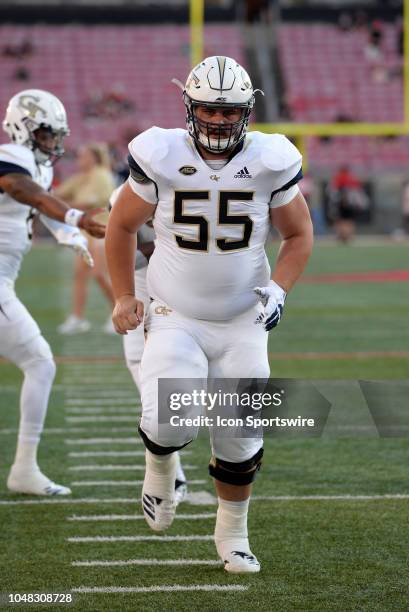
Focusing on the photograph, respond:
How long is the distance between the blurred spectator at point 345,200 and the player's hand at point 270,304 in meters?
20.3

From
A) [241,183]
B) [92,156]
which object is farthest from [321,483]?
[92,156]

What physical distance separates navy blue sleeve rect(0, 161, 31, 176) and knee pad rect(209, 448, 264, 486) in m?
1.61

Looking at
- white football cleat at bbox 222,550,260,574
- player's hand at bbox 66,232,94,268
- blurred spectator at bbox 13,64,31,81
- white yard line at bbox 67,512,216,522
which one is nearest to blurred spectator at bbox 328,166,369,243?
blurred spectator at bbox 13,64,31,81

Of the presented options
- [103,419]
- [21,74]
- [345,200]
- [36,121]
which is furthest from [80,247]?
[21,74]

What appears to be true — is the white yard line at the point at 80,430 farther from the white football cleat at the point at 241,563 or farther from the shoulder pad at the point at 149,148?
the shoulder pad at the point at 149,148

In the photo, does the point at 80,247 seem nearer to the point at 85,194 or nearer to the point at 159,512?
the point at 159,512

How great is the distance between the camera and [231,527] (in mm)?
3809

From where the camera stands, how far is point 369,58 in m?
28.8

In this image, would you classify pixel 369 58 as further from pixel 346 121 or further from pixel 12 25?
pixel 12 25

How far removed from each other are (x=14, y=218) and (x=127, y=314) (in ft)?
4.34

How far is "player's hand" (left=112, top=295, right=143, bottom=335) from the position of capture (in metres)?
3.82

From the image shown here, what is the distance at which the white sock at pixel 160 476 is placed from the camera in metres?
3.91

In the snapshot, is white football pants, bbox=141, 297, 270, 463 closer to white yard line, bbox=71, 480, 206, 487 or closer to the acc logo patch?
the acc logo patch

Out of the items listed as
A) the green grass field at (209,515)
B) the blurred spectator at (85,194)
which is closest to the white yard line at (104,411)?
the green grass field at (209,515)
